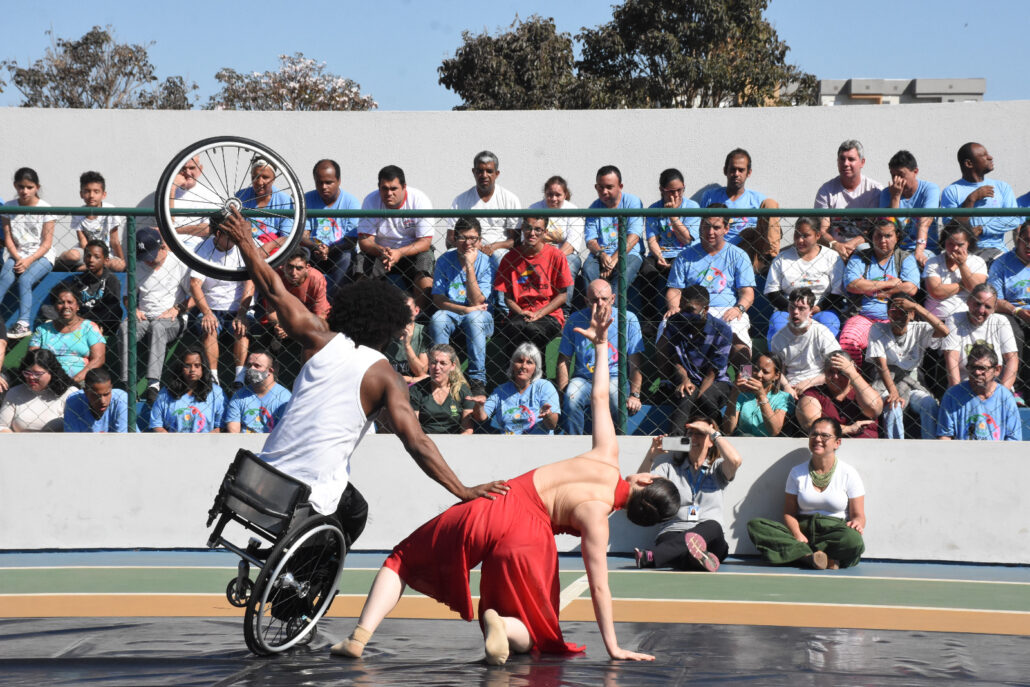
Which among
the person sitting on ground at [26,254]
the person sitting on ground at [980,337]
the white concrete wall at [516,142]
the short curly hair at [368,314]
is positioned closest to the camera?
the short curly hair at [368,314]

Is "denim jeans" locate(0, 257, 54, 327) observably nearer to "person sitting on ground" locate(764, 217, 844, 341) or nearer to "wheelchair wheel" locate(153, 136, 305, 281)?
"wheelchair wheel" locate(153, 136, 305, 281)

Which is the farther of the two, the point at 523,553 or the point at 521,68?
the point at 521,68

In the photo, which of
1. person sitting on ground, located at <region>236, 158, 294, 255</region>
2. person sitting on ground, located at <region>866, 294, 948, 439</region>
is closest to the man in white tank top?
person sitting on ground, located at <region>236, 158, 294, 255</region>

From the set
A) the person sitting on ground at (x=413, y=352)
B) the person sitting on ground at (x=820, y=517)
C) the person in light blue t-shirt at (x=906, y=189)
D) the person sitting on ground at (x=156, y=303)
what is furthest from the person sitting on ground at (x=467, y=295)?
the person in light blue t-shirt at (x=906, y=189)

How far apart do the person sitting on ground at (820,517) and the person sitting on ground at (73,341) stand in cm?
523

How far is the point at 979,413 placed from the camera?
9.06 m

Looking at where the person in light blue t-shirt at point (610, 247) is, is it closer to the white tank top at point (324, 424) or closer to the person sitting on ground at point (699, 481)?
the person sitting on ground at point (699, 481)

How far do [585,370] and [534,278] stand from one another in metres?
0.89

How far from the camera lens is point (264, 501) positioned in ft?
18.6

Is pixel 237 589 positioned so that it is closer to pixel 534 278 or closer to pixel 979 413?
pixel 534 278

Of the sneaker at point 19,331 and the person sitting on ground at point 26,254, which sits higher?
the person sitting on ground at point 26,254

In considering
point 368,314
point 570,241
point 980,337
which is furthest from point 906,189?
point 368,314

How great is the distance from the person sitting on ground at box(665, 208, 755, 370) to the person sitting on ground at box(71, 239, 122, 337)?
173 inches

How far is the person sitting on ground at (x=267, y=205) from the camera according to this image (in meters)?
9.09
